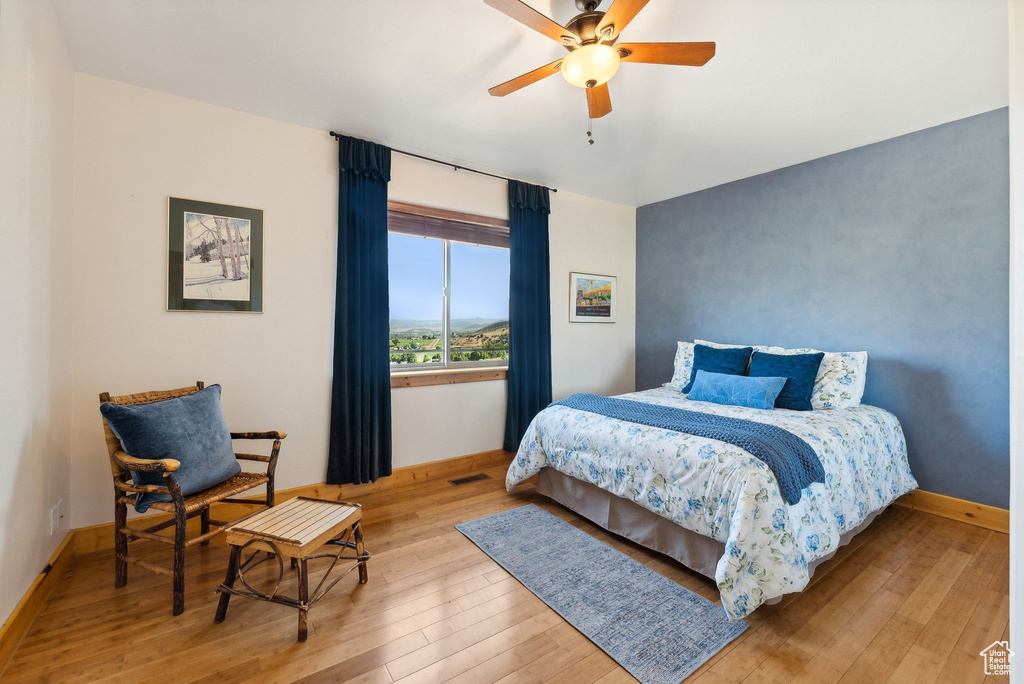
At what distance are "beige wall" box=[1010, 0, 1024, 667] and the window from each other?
309 centimetres

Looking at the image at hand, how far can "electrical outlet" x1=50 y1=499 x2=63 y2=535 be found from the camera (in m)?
2.04

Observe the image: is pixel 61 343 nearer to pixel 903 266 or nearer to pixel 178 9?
pixel 178 9

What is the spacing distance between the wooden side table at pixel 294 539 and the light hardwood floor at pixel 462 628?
0.10 m

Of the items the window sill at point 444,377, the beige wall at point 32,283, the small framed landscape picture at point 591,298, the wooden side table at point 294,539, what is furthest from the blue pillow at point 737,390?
the beige wall at point 32,283

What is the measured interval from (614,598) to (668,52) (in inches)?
92.9

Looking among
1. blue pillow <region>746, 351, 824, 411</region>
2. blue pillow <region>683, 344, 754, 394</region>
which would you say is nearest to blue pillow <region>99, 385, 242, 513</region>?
blue pillow <region>683, 344, 754, 394</region>

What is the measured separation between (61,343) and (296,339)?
1.09 metres

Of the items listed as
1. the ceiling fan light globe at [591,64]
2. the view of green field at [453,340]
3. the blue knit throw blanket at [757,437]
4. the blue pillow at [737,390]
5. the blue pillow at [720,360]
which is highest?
the ceiling fan light globe at [591,64]

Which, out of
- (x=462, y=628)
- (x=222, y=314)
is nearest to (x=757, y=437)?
(x=462, y=628)

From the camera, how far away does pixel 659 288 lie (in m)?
4.58

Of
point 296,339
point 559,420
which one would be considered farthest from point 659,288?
point 296,339

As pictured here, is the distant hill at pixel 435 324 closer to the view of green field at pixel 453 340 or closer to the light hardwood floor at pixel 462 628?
the view of green field at pixel 453 340

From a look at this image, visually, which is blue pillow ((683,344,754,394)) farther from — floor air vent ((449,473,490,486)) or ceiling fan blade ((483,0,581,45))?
ceiling fan blade ((483,0,581,45))

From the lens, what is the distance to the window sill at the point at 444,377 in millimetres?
3359
